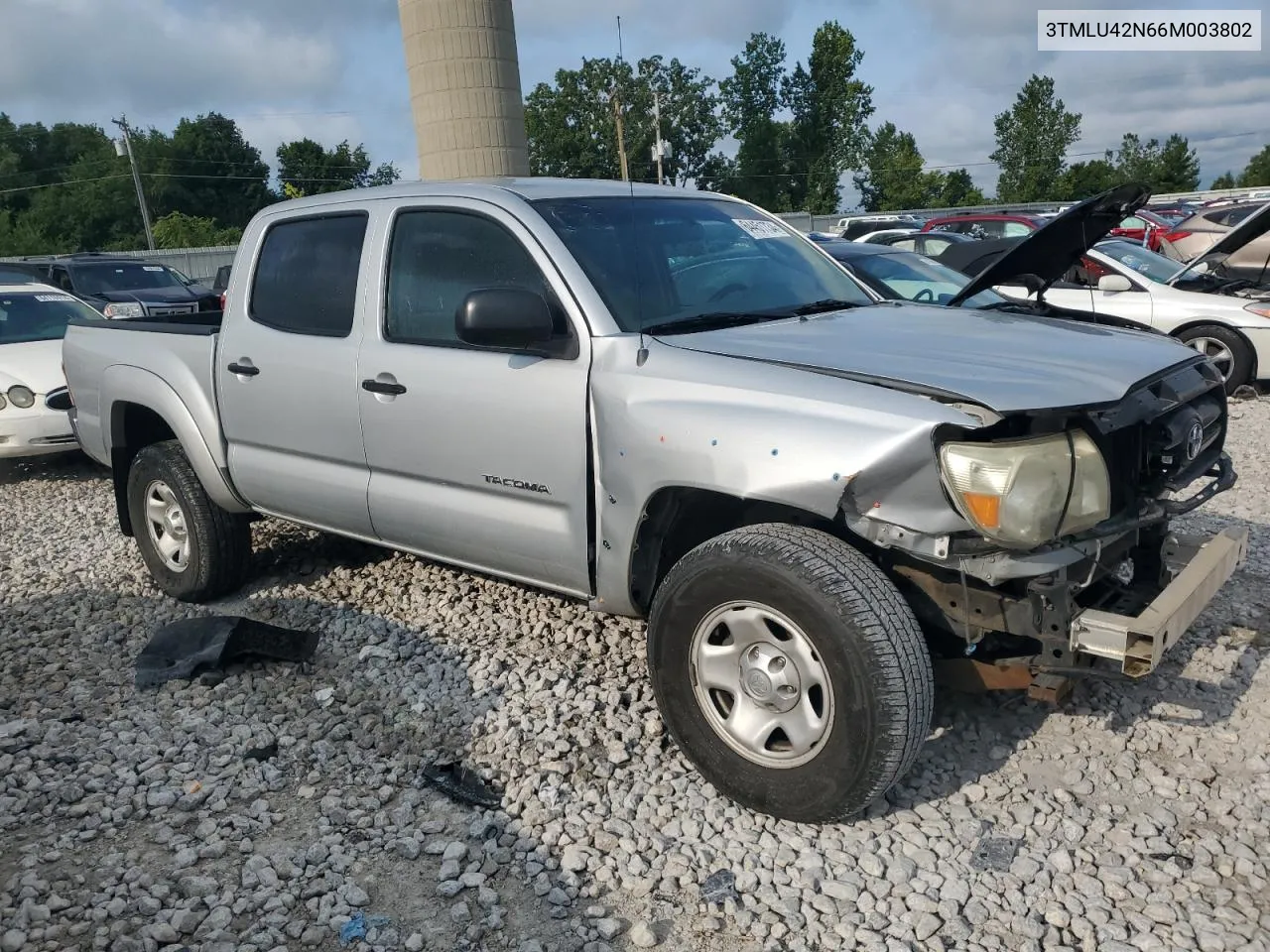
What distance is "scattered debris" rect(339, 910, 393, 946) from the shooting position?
261 cm

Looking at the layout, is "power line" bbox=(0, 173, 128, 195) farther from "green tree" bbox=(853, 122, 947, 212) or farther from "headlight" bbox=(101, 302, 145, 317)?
"headlight" bbox=(101, 302, 145, 317)

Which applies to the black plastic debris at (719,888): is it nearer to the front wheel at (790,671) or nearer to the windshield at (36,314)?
the front wheel at (790,671)

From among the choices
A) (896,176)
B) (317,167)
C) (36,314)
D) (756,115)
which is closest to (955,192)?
(896,176)

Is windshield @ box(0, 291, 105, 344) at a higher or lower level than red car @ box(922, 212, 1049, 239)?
lower

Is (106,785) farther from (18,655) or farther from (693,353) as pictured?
(693,353)

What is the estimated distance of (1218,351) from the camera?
9.22 m

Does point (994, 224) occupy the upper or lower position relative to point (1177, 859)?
upper

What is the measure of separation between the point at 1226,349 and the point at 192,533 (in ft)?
28.5

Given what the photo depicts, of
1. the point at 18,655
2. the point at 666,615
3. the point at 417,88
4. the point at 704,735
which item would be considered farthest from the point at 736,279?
the point at 417,88

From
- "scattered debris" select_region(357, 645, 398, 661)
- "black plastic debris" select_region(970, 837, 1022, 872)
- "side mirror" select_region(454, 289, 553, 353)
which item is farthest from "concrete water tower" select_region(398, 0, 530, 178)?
"black plastic debris" select_region(970, 837, 1022, 872)

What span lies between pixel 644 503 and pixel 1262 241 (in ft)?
21.3

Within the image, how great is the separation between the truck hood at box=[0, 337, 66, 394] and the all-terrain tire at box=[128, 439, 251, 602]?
3391 mm

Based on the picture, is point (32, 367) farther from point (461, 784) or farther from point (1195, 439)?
point (1195, 439)

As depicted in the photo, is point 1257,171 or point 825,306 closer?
point 825,306
